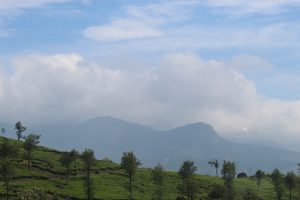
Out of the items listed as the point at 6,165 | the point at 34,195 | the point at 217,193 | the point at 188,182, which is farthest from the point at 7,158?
the point at 217,193

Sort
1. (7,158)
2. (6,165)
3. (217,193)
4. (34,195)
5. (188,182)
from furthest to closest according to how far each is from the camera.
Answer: (7,158) → (217,193) → (188,182) → (6,165) → (34,195)

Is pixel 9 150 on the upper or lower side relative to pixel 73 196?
upper

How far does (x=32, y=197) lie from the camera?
137 meters

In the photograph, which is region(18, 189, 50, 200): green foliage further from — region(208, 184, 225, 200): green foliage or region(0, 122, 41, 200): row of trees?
region(208, 184, 225, 200): green foliage

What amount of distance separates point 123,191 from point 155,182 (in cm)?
1341

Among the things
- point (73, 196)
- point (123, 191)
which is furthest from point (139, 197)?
point (73, 196)

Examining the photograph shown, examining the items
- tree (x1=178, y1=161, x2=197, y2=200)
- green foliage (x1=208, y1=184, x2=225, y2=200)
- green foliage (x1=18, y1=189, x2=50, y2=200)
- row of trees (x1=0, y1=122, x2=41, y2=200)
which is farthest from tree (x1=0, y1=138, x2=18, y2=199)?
green foliage (x1=208, y1=184, x2=225, y2=200)

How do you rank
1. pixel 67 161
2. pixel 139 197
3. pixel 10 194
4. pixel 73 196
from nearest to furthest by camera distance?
pixel 10 194, pixel 73 196, pixel 139 197, pixel 67 161

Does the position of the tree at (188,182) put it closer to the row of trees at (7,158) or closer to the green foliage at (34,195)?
the row of trees at (7,158)

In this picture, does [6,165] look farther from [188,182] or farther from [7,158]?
[188,182]

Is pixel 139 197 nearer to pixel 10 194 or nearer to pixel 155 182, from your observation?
pixel 155 182

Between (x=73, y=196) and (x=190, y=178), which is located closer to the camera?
(x=73, y=196)

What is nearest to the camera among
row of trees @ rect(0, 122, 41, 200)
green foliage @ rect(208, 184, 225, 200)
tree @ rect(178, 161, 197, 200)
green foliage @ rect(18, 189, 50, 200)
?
green foliage @ rect(18, 189, 50, 200)

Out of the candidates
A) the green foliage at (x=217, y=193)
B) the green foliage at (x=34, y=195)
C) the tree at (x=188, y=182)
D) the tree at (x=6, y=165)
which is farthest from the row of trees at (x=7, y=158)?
the green foliage at (x=217, y=193)
